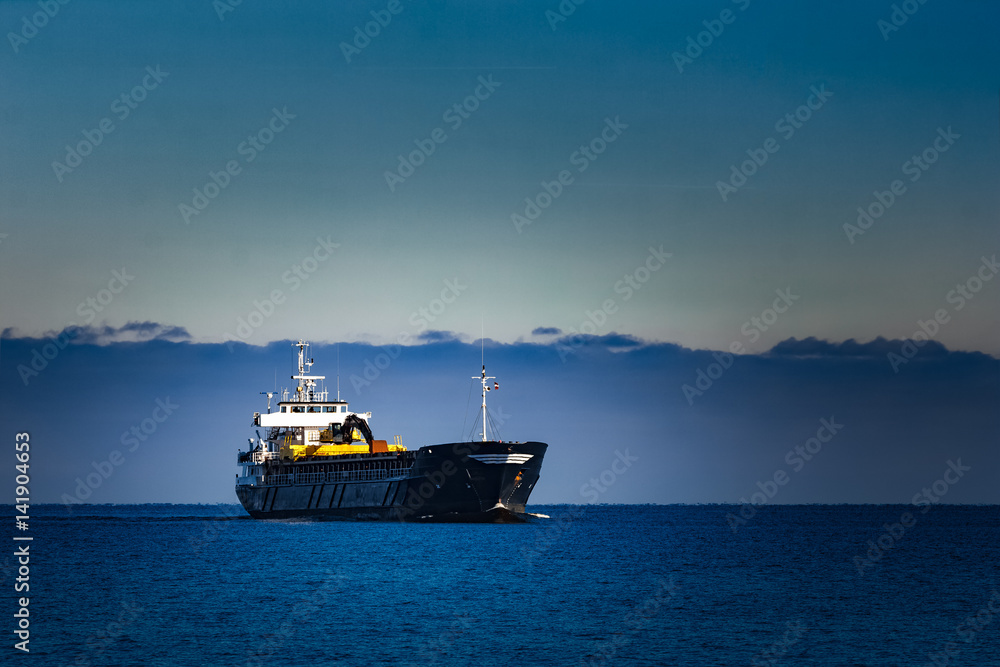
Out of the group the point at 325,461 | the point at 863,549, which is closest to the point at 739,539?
the point at 863,549

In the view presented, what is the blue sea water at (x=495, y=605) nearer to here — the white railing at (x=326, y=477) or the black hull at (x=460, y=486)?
the black hull at (x=460, y=486)

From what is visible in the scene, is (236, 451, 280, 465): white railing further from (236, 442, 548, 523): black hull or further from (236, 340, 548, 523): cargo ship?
(236, 442, 548, 523): black hull

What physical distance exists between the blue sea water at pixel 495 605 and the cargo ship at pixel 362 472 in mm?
4789

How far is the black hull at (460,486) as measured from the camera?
82.4 metres

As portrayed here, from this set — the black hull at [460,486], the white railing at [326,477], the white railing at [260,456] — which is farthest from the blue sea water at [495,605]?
the white railing at [260,456]

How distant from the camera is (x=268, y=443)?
12238cm

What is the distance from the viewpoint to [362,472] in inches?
3895

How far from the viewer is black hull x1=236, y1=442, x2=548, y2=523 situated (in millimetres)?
82438

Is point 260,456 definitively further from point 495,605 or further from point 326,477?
point 495,605

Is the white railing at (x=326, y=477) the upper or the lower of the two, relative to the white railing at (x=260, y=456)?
lower

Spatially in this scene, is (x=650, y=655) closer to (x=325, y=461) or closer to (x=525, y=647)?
(x=525, y=647)

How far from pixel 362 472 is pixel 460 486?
669 inches

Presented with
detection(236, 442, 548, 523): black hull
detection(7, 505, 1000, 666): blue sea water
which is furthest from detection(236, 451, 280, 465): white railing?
detection(7, 505, 1000, 666): blue sea water

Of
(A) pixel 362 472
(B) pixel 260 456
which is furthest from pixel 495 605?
(B) pixel 260 456
